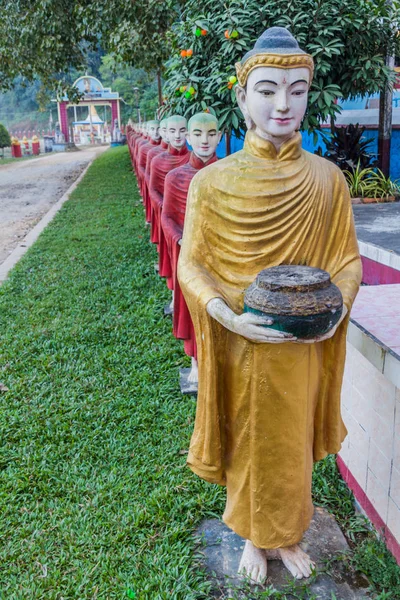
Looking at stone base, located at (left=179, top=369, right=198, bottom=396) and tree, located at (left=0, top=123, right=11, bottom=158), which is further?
tree, located at (left=0, top=123, right=11, bottom=158)

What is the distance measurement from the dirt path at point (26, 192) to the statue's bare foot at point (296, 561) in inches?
260

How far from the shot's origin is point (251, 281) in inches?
72.8

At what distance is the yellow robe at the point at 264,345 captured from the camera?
1.82m

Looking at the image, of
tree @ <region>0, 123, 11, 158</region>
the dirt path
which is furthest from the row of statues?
tree @ <region>0, 123, 11, 158</region>

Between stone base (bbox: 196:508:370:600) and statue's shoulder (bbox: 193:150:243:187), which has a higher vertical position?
statue's shoulder (bbox: 193:150:243:187)

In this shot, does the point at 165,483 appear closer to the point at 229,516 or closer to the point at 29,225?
the point at 229,516

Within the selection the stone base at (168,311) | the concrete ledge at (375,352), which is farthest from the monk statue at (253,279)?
the stone base at (168,311)

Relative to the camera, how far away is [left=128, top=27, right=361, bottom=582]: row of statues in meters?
1.76

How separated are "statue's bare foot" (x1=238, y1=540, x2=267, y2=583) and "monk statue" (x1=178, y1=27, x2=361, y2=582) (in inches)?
7.4

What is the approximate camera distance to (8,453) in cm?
Answer: 326

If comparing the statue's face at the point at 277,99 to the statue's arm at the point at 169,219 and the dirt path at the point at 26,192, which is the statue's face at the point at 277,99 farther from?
the dirt path at the point at 26,192

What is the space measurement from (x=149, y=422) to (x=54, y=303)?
8.09 feet

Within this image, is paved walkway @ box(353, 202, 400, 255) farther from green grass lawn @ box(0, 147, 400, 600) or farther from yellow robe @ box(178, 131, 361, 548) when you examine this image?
yellow robe @ box(178, 131, 361, 548)

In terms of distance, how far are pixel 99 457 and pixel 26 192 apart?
13439 millimetres
